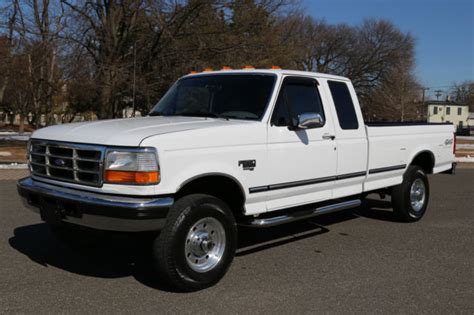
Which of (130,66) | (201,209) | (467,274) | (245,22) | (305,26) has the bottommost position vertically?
(467,274)

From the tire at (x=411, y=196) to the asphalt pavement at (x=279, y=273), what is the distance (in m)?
0.22

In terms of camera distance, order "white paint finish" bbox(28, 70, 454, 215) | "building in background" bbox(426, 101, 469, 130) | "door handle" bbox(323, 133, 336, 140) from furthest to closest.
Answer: "building in background" bbox(426, 101, 469, 130), "door handle" bbox(323, 133, 336, 140), "white paint finish" bbox(28, 70, 454, 215)

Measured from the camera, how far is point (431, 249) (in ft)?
20.0

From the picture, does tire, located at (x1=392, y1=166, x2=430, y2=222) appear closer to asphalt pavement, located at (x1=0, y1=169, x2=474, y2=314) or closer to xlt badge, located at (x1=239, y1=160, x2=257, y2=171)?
asphalt pavement, located at (x1=0, y1=169, x2=474, y2=314)

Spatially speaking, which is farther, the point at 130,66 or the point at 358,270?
the point at 130,66

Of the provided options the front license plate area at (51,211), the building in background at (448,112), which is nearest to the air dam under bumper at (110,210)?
the front license plate area at (51,211)

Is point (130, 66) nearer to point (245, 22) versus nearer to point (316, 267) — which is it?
point (245, 22)

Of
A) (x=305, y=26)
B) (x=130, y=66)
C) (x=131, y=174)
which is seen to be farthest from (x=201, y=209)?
(x=305, y=26)

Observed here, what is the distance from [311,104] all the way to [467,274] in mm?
2449

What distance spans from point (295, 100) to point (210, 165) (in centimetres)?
159

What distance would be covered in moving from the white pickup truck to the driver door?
0.5 inches

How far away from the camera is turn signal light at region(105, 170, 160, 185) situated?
4.19 meters

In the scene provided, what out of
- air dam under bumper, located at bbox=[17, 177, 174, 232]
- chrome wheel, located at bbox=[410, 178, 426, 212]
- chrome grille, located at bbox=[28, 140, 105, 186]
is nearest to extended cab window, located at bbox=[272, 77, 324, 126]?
air dam under bumper, located at bbox=[17, 177, 174, 232]

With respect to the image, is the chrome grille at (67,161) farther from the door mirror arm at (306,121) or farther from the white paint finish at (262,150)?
the door mirror arm at (306,121)
